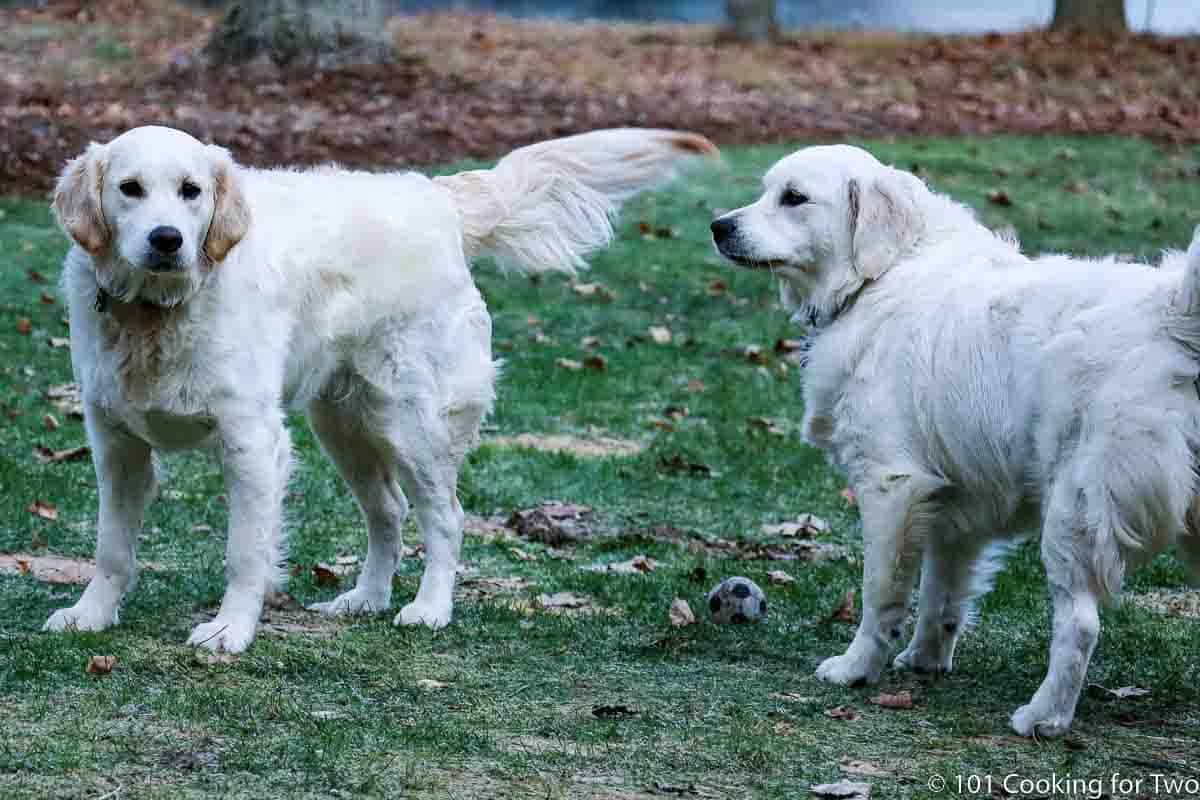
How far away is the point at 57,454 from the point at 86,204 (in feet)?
10.2

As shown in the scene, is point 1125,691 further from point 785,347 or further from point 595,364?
point 785,347

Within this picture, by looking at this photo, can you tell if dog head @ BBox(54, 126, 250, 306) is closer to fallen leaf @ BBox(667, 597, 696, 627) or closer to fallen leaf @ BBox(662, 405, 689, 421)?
fallen leaf @ BBox(667, 597, 696, 627)

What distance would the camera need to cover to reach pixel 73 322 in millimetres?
5090

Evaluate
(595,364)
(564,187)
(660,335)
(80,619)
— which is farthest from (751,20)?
(80,619)

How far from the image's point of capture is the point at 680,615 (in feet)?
18.4

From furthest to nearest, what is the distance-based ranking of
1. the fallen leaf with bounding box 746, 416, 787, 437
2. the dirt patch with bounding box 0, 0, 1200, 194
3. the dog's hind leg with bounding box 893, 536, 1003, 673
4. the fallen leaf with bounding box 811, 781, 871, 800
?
the dirt patch with bounding box 0, 0, 1200, 194 → the fallen leaf with bounding box 746, 416, 787, 437 → the dog's hind leg with bounding box 893, 536, 1003, 673 → the fallen leaf with bounding box 811, 781, 871, 800

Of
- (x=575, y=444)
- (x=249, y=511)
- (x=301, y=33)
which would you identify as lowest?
(x=575, y=444)

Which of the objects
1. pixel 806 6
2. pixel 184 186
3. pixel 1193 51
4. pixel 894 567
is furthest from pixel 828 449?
pixel 806 6

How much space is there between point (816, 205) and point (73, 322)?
2.40m

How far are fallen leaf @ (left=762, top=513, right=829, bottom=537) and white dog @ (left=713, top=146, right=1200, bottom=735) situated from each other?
71.2 inches

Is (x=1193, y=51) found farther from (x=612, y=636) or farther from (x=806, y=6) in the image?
(x=612, y=636)

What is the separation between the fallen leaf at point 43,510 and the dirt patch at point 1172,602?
4.27 meters

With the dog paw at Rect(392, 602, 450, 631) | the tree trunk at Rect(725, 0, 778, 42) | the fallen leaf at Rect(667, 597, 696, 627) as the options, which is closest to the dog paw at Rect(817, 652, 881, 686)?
the fallen leaf at Rect(667, 597, 696, 627)

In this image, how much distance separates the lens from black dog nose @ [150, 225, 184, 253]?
4.77 m
